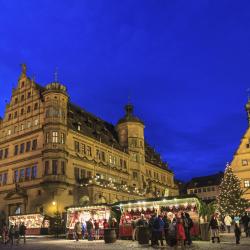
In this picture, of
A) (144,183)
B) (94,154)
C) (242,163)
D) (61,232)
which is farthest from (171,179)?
(61,232)

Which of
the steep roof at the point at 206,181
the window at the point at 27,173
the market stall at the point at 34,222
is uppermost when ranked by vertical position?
the steep roof at the point at 206,181

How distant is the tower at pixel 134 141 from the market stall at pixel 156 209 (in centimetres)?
3490

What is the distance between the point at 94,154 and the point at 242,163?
24307mm

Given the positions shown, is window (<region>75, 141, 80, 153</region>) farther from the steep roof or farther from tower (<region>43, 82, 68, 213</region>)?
the steep roof

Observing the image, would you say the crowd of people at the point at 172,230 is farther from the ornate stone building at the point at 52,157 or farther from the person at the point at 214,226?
the ornate stone building at the point at 52,157

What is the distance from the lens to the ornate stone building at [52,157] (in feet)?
Result: 173

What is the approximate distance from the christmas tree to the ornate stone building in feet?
52.0

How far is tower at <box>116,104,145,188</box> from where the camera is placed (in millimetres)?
71050

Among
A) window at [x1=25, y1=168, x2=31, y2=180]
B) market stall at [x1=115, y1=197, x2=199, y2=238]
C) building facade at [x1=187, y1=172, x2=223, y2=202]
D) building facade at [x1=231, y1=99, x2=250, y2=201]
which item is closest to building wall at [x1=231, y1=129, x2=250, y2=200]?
building facade at [x1=231, y1=99, x2=250, y2=201]

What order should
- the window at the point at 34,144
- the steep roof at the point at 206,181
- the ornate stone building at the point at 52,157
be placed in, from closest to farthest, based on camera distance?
the ornate stone building at the point at 52,157 → the window at the point at 34,144 → the steep roof at the point at 206,181

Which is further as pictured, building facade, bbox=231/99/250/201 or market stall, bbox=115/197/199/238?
building facade, bbox=231/99/250/201

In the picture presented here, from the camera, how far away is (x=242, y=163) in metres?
64.2

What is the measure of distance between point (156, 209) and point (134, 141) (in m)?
38.1

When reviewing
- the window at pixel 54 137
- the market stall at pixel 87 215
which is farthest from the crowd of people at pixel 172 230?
the window at pixel 54 137
